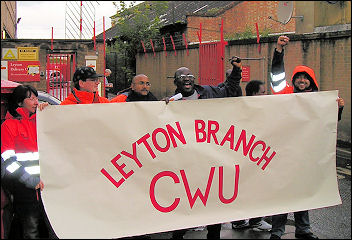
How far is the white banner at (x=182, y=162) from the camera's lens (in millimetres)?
3184

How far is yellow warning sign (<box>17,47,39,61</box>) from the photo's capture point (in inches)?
577

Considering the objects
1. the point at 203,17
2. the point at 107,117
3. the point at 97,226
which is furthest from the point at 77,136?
the point at 203,17

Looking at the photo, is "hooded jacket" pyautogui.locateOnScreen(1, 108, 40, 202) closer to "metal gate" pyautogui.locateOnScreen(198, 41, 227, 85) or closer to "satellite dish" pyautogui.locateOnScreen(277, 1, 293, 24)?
"metal gate" pyautogui.locateOnScreen(198, 41, 227, 85)

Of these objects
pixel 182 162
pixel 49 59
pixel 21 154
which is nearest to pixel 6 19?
pixel 49 59

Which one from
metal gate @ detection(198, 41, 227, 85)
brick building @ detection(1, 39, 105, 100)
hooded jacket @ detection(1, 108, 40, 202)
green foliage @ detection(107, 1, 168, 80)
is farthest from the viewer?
green foliage @ detection(107, 1, 168, 80)

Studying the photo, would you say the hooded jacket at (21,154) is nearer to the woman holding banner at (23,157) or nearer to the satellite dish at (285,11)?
Answer: the woman holding banner at (23,157)

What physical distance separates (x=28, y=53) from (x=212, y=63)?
20.8 feet

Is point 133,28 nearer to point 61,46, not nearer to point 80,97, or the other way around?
point 61,46

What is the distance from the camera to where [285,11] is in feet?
39.0

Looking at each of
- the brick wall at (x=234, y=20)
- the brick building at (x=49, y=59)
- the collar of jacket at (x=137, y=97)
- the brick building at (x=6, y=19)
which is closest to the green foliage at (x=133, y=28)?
the brick wall at (x=234, y=20)

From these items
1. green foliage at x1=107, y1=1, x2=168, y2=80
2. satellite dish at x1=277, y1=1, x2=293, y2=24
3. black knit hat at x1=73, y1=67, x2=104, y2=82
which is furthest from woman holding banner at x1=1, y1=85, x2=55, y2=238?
green foliage at x1=107, y1=1, x2=168, y2=80

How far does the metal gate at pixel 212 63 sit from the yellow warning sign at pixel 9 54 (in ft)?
20.2

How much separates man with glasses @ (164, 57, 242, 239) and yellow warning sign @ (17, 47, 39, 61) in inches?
459

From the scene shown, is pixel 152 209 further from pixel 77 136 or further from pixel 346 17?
pixel 346 17
